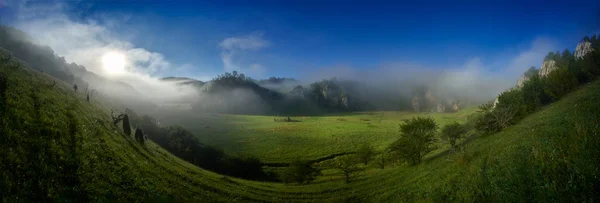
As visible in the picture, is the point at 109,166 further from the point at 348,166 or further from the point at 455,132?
the point at 455,132

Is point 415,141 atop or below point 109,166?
below

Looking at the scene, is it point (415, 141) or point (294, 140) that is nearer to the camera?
point (415, 141)

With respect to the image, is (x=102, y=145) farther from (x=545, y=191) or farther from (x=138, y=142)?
(x=545, y=191)

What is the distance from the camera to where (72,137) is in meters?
24.3

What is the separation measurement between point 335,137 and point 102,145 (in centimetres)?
13758

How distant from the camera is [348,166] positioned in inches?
3228

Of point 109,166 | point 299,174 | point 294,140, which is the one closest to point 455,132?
point 299,174

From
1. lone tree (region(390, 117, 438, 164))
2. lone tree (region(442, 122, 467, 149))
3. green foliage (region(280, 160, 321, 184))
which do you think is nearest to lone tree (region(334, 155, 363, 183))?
green foliage (region(280, 160, 321, 184))

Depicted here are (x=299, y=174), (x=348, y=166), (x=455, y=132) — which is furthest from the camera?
(x=299, y=174)

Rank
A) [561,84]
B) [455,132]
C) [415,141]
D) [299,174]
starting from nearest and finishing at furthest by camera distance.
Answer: [415,141]
[561,84]
[455,132]
[299,174]

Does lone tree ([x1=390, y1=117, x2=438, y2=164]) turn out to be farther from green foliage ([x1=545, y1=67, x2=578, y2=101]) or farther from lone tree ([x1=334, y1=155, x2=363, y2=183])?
green foliage ([x1=545, y1=67, x2=578, y2=101])

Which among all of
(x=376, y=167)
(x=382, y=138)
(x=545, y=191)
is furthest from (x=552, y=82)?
(x=545, y=191)

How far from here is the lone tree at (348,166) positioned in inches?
2999

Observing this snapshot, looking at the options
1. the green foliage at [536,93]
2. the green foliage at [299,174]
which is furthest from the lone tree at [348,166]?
the green foliage at [536,93]
